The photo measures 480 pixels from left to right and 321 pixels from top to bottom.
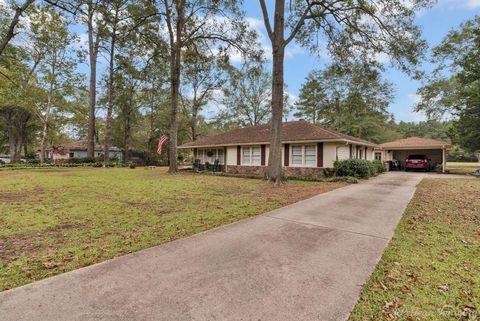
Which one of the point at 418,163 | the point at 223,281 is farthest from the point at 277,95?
the point at 418,163

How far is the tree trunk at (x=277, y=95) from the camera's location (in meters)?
12.5

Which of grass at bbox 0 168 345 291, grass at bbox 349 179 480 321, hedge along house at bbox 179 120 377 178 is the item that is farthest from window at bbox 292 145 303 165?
grass at bbox 349 179 480 321

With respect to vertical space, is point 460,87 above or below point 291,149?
above

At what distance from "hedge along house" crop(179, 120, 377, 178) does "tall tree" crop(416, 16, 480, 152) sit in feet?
22.4

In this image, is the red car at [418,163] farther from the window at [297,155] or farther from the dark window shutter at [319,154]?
the window at [297,155]

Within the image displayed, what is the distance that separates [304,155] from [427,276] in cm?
1368

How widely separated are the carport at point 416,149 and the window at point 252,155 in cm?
1304

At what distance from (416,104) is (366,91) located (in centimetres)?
592

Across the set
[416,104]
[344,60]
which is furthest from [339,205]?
[416,104]

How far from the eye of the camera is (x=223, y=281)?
3.01m

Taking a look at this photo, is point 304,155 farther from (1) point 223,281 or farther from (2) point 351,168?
(1) point 223,281

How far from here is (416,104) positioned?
27.5 meters

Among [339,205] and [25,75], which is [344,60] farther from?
[25,75]

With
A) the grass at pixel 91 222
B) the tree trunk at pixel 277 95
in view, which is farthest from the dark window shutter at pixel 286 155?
the grass at pixel 91 222
